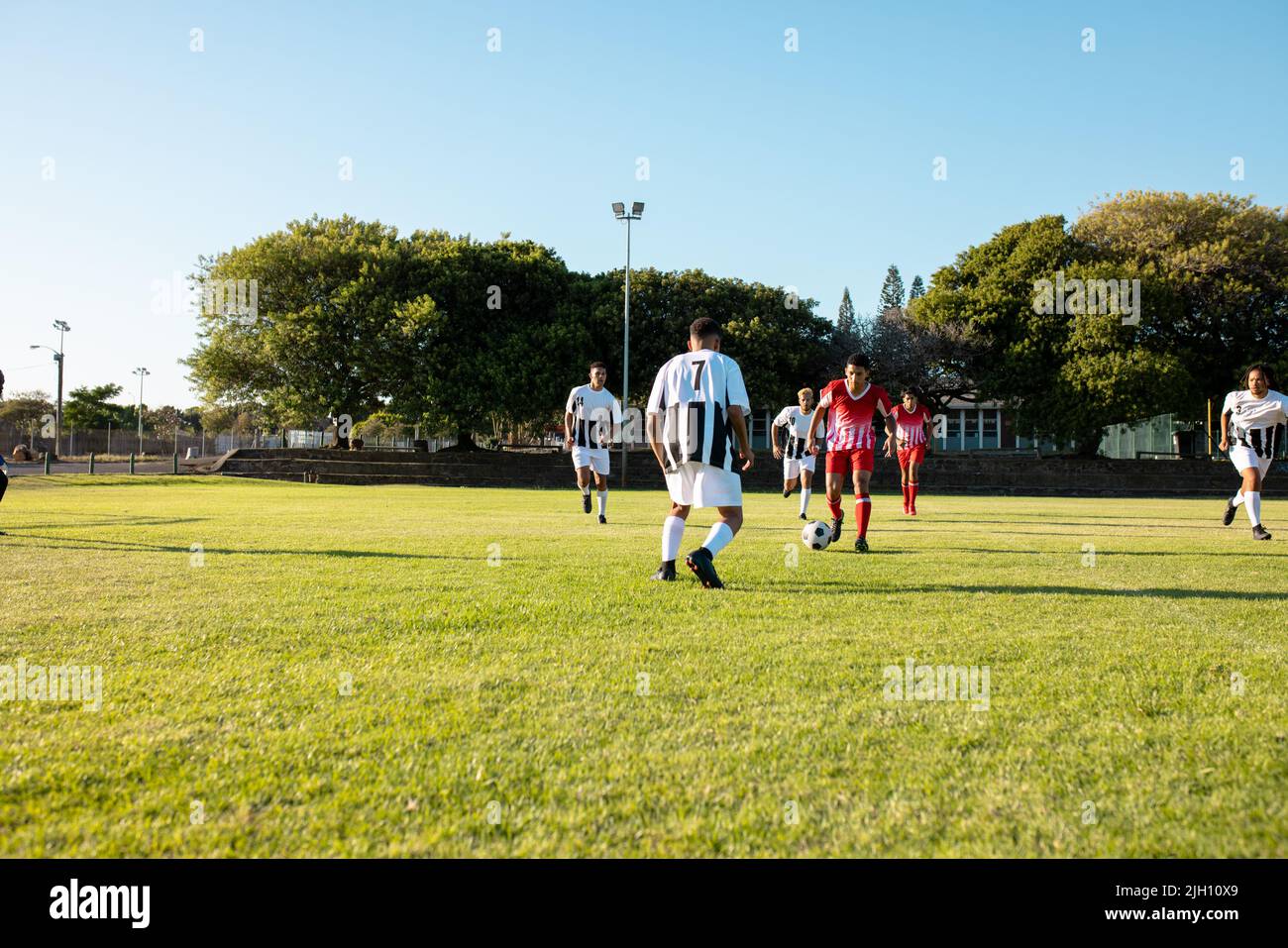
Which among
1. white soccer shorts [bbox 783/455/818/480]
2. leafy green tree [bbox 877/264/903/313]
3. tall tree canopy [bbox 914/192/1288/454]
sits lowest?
white soccer shorts [bbox 783/455/818/480]

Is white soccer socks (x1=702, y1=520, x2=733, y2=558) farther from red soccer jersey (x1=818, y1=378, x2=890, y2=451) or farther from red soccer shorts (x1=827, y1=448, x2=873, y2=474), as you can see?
red soccer jersey (x1=818, y1=378, x2=890, y2=451)

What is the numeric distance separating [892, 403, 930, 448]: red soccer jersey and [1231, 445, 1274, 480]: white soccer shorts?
577 centimetres

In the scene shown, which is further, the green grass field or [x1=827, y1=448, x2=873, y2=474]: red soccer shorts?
[x1=827, y1=448, x2=873, y2=474]: red soccer shorts

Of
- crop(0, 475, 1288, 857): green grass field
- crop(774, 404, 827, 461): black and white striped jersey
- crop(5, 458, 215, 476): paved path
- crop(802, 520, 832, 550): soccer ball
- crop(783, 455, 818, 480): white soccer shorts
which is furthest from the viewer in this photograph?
crop(5, 458, 215, 476): paved path

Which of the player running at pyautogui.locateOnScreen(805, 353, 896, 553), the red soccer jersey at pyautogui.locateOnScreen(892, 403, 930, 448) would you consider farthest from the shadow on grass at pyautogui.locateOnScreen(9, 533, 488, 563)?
the red soccer jersey at pyautogui.locateOnScreen(892, 403, 930, 448)

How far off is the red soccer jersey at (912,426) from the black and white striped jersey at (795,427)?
5.56 feet

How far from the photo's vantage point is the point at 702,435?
6539 mm

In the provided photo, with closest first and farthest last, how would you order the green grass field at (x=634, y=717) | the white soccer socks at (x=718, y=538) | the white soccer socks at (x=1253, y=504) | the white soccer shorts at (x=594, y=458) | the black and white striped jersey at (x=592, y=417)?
the green grass field at (x=634, y=717)
the white soccer socks at (x=718, y=538)
the white soccer socks at (x=1253, y=504)
the black and white striped jersey at (x=592, y=417)
the white soccer shorts at (x=594, y=458)

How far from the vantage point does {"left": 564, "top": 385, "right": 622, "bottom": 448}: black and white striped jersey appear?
1381 cm

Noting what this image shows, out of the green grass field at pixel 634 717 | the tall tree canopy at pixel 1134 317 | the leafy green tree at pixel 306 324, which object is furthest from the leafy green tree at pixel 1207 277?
the green grass field at pixel 634 717

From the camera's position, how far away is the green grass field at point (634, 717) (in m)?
2.14

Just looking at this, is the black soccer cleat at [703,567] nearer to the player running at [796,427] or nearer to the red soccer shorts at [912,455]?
the player running at [796,427]
